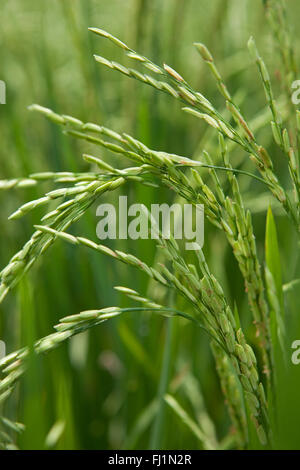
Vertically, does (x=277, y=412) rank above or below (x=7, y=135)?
below

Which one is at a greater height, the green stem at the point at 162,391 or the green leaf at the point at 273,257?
the green leaf at the point at 273,257

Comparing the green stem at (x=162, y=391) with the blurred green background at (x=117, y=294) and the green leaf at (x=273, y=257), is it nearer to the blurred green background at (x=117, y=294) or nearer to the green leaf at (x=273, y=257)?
the blurred green background at (x=117, y=294)

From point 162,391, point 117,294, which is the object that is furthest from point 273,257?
point 117,294

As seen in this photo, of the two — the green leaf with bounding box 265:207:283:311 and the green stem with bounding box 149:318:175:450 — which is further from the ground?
the green leaf with bounding box 265:207:283:311

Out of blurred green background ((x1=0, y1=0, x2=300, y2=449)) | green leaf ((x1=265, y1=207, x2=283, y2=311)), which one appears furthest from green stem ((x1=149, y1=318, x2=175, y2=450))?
green leaf ((x1=265, y1=207, x2=283, y2=311))

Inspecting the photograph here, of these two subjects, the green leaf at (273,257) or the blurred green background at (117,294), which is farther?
the blurred green background at (117,294)

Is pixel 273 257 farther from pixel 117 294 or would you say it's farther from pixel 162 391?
pixel 117 294

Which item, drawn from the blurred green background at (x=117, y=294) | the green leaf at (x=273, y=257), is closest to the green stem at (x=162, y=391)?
the blurred green background at (x=117, y=294)

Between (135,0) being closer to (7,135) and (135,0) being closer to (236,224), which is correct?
(7,135)

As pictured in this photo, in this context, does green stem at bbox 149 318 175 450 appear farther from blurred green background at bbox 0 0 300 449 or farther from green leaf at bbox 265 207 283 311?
green leaf at bbox 265 207 283 311

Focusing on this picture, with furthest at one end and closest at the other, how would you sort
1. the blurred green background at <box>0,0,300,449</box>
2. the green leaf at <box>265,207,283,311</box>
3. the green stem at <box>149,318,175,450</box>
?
the blurred green background at <box>0,0,300,449</box> < the green stem at <box>149,318,175,450</box> < the green leaf at <box>265,207,283,311</box>

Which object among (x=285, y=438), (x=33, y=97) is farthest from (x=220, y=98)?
(x=285, y=438)
